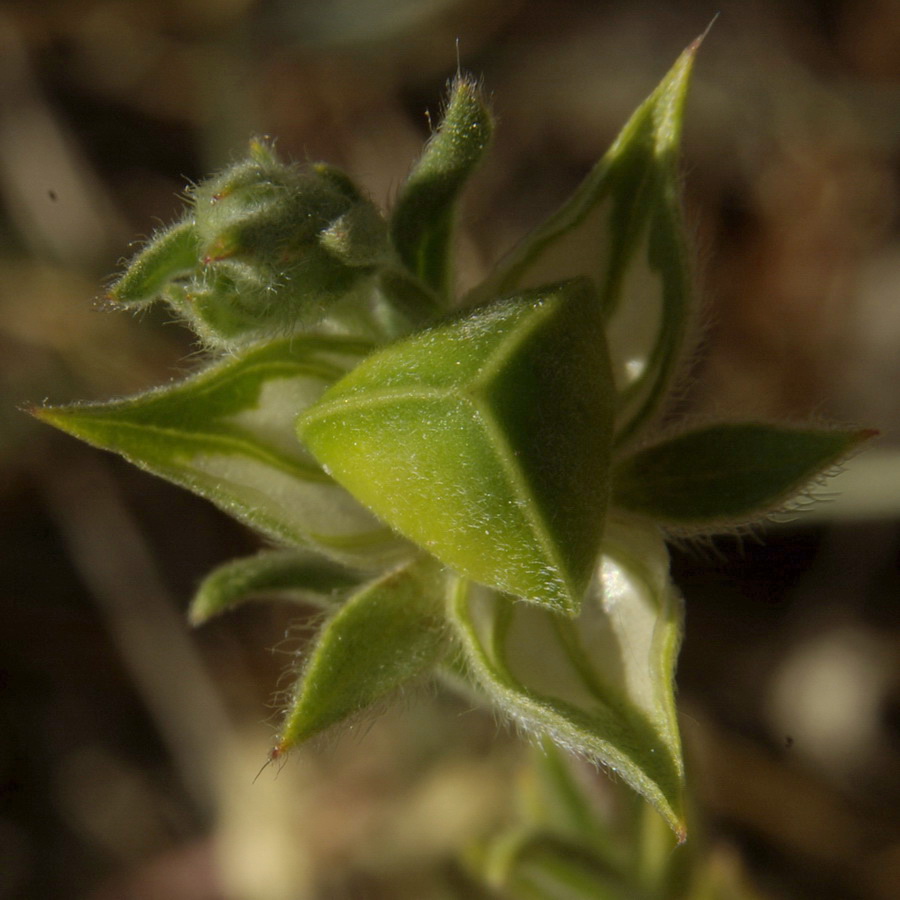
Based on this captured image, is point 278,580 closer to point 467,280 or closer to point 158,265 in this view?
point 158,265

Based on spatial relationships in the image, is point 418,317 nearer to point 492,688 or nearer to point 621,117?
point 492,688

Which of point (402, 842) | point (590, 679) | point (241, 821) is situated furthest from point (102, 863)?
point (590, 679)

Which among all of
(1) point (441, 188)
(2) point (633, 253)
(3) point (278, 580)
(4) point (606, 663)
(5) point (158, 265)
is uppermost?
(5) point (158, 265)

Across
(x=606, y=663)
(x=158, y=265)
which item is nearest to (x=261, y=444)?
(x=158, y=265)

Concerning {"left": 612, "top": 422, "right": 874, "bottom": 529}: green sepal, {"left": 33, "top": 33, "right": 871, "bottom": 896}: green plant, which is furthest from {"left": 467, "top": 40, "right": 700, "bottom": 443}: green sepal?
{"left": 612, "top": 422, "right": 874, "bottom": 529}: green sepal

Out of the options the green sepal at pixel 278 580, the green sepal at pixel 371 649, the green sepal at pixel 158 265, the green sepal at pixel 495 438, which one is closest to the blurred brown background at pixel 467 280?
the green sepal at pixel 278 580

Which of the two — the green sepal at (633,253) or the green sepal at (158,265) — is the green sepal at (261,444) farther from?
the green sepal at (633,253)

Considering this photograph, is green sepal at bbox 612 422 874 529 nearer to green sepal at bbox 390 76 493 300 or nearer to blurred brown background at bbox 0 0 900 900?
green sepal at bbox 390 76 493 300
